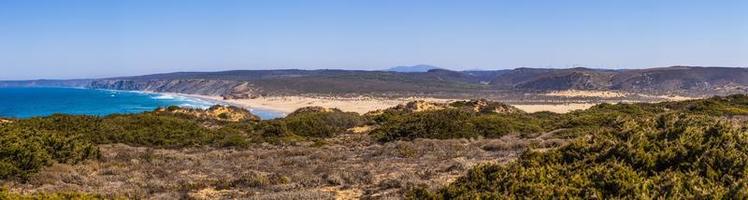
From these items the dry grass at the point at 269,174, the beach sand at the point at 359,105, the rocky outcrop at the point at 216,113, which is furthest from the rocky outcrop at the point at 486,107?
the beach sand at the point at 359,105

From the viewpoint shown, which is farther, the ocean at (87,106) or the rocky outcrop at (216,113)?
the ocean at (87,106)

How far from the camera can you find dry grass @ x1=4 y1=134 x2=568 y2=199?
10.6 m

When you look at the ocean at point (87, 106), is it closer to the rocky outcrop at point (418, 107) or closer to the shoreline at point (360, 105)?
the shoreline at point (360, 105)

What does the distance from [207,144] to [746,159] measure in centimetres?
2045

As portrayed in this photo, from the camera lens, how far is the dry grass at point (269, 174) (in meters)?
10.6

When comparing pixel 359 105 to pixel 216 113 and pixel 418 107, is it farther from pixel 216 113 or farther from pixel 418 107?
pixel 216 113

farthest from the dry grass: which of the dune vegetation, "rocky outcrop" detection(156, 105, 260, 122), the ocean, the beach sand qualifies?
the beach sand

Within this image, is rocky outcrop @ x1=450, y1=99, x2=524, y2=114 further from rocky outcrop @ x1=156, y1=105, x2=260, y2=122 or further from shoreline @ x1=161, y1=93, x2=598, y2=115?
shoreline @ x1=161, y1=93, x2=598, y2=115

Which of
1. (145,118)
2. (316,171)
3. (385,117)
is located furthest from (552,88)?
(316,171)

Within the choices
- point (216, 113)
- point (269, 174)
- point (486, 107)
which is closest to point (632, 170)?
point (269, 174)

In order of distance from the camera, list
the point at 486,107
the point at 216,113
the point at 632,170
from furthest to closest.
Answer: the point at 486,107 → the point at 216,113 → the point at 632,170

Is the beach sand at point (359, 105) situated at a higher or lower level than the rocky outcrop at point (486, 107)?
lower

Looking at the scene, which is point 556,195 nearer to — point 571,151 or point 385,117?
point 571,151

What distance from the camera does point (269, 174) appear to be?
13.1m
